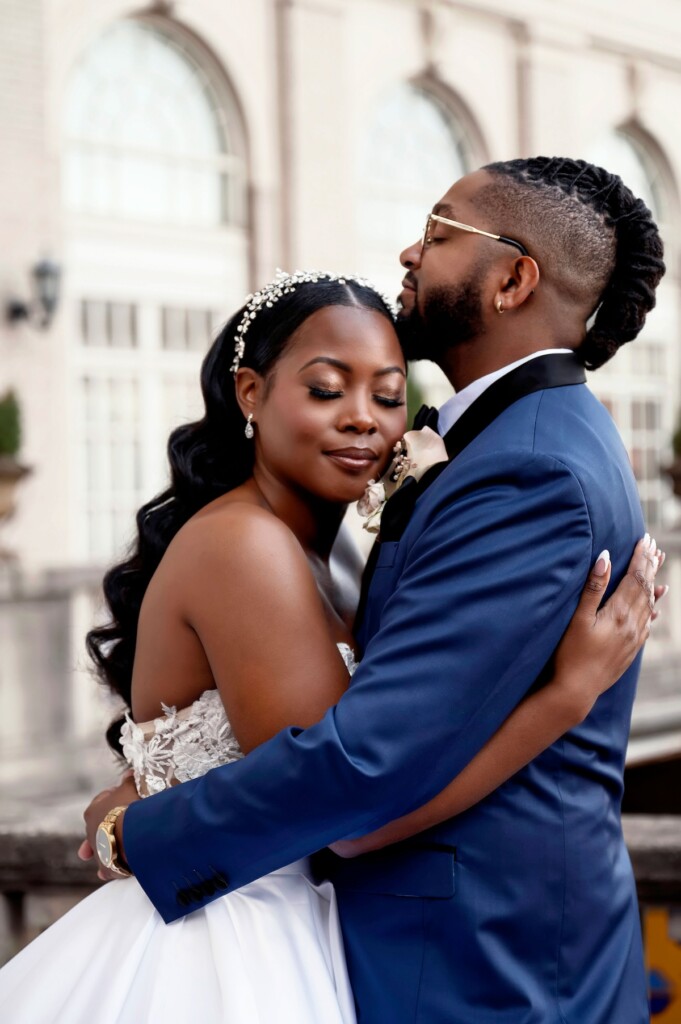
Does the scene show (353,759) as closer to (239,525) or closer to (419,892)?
(419,892)

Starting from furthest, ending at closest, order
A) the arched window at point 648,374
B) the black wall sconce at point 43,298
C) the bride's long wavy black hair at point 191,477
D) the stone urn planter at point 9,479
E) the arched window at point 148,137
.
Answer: the arched window at point 648,374 < the arched window at point 148,137 < the black wall sconce at point 43,298 < the stone urn planter at point 9,479 < the bride's long wavy black hair at point 191,477

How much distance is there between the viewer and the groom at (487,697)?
5.98 ft

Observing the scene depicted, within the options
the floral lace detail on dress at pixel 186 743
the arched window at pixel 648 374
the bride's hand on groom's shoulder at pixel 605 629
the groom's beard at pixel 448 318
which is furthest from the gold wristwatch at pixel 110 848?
the arched window at pixel 648 374

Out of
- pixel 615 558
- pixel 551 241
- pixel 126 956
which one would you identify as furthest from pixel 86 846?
pixel 551 241

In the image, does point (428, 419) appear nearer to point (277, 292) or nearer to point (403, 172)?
point (277, 292)

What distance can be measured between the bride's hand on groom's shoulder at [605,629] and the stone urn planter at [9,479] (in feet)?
27.0

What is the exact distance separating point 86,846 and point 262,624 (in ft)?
2.06

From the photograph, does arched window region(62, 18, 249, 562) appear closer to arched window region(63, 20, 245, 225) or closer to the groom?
arched window region(63, 20, 245, 225)

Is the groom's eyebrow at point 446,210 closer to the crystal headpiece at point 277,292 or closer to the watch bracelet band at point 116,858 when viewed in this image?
the crystal headpiece at point 277,292

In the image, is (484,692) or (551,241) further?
(551,241)

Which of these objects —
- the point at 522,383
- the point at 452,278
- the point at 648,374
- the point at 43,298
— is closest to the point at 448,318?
the point at 452,278

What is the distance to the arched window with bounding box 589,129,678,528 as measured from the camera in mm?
18016

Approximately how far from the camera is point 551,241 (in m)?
2.06

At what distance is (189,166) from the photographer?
12930mm
